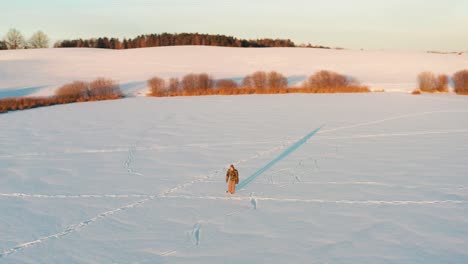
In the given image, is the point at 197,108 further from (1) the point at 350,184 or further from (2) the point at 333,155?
(1) the point at 350,184

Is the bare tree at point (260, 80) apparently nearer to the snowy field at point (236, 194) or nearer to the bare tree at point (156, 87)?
the bare tree at point (156, 87)

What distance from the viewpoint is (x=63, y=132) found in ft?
64.3

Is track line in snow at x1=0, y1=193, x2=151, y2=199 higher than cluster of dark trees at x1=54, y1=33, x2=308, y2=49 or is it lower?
lower

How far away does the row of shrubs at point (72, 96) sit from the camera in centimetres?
3012

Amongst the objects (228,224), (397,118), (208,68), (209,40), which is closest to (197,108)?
(397,118)

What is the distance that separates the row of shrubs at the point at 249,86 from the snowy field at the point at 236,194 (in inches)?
551

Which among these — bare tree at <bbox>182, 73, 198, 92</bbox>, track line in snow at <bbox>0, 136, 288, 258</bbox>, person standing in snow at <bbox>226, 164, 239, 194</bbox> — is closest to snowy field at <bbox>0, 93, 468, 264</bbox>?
track line in snow at <bbox>0, 136, 288, 258</bbox>

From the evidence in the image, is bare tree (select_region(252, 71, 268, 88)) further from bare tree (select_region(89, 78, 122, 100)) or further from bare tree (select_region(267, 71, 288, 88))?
bare tree (select_region(89, 78, 122, 100))

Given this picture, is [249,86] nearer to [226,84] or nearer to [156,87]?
[226,84]

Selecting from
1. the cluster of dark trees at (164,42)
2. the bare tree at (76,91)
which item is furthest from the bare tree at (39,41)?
the bare tree at (76,91)

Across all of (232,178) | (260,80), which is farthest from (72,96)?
(232,178)

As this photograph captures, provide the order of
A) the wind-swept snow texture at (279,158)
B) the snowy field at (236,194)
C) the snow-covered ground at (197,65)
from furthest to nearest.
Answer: the snow-covered ground at (197,65) < the wind-swept snow texture at (279,158) < the snowy field at (236,194)

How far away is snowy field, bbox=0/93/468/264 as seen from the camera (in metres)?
7.68

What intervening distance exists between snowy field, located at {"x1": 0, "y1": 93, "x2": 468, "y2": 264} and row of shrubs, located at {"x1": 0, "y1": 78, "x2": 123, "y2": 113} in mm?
9137
